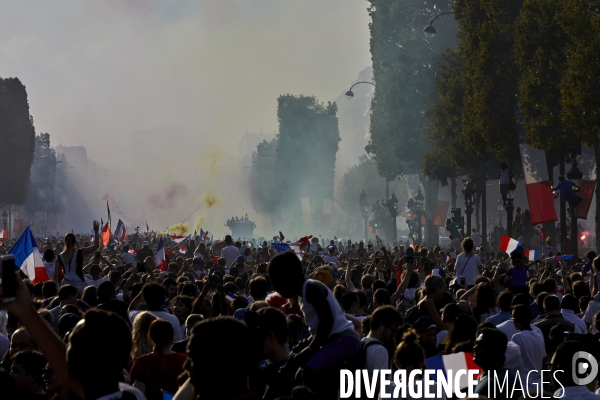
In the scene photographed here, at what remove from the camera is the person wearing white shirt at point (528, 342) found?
290 inches

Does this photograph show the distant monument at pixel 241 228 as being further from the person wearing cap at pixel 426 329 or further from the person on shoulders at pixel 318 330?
the person on shoulders at pixel 318 330

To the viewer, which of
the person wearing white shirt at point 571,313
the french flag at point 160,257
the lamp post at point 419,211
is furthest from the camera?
the lamp post at point 419,211

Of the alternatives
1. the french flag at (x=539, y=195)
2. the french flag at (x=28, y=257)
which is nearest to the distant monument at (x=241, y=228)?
the french flag at (x=539, y=195)

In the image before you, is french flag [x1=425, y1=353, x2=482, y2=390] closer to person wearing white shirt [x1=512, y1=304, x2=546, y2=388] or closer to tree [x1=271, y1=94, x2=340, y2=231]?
person wearing white shirt [x1=512, y1=304, x2=546, y2=388]

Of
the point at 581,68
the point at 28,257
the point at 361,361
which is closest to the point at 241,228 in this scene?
the point at 581,68

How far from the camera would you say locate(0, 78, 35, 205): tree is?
67.7 m

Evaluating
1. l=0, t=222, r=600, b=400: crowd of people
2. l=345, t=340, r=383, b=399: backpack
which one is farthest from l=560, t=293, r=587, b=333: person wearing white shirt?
A: l=345, t=340, r=383, b=399: backpack

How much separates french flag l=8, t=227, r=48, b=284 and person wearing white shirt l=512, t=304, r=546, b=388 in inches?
342

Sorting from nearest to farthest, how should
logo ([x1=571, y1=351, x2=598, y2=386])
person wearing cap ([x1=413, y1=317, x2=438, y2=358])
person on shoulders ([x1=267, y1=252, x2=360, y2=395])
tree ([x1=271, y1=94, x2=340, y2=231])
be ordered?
person on shoulders ([x1=267, y1=252, x2=360, y2=395]) → logo ([x1=571, y1=351, x2=598, y2=386]) → person wearing cap ([x1=413, y1=317, x2=438, y2=358]) → tree ([x1=271, y1=94, x2=340, y2=231])

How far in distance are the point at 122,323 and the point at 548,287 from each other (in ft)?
26.1

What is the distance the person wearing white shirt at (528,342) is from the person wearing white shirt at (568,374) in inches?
62.9

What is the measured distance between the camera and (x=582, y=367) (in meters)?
5.66

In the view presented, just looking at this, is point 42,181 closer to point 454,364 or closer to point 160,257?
point 160,257

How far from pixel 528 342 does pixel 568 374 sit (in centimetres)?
189
